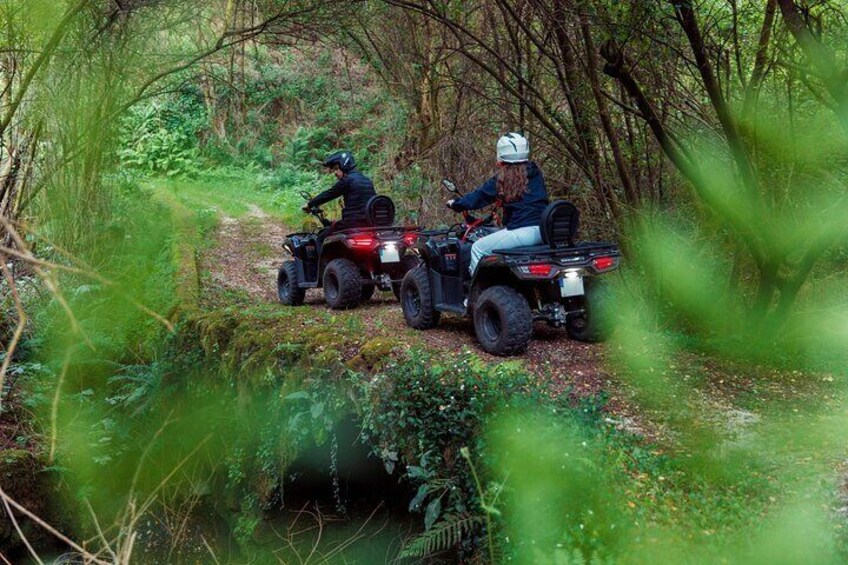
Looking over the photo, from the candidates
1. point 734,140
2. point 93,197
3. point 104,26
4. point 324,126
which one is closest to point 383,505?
point 734,140

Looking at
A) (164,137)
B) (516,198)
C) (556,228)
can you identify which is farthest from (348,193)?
(164,137)

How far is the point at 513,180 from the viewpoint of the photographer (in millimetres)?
7309

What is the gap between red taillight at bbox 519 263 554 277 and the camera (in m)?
6.77

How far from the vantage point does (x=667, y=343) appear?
754 centimetres

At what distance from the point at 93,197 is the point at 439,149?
17.0 ft

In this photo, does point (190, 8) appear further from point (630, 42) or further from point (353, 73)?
point (353, 73)

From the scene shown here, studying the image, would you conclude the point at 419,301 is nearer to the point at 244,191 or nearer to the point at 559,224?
the point at 559,224

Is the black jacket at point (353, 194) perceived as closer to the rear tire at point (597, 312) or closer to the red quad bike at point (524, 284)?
the red quad bike at point (524, 284)

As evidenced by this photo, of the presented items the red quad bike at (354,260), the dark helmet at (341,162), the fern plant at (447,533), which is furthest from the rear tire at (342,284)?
the fern plant at (447,533)

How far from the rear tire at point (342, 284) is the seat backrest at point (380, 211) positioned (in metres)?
0.57

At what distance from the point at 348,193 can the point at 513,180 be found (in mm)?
3281

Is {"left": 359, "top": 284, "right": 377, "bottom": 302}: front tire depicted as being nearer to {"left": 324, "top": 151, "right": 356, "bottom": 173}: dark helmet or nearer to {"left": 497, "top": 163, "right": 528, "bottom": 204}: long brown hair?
{"left": 324, "top": 151, "right": 356, "bottom": 173}: dark helmet

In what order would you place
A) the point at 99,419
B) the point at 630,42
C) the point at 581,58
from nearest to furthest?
the point at 630,42, the point at 581,58, the point at 99,419

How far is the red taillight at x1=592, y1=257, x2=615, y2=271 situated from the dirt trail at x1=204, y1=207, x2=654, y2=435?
721mm
